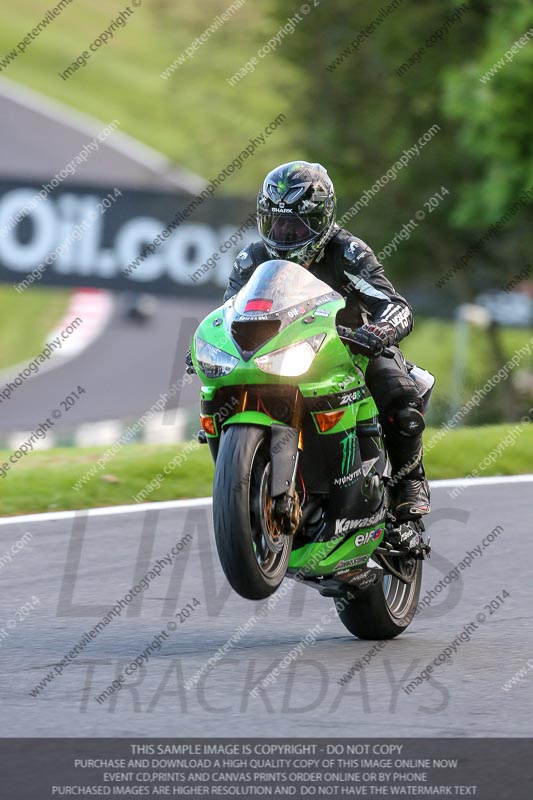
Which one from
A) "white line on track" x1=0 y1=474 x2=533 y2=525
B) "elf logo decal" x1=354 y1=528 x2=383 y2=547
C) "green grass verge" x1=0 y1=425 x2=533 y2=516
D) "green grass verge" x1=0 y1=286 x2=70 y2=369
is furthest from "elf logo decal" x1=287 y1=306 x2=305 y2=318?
"green grass verge" x1=0 y1=286 x2=70 y2=369

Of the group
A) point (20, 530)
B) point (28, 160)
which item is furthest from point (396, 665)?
point (28, 160)

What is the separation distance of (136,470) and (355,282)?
15.6 ft

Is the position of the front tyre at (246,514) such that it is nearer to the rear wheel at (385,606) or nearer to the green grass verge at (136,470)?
the rear wheel at (385,606)

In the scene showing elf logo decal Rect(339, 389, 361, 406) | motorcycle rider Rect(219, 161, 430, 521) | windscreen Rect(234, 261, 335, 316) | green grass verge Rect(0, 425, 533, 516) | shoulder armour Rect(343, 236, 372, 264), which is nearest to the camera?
windscreen Rect(234, 261, 335, 316)

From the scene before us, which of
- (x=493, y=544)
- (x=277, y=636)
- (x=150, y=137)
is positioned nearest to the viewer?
(x=277, y=636)

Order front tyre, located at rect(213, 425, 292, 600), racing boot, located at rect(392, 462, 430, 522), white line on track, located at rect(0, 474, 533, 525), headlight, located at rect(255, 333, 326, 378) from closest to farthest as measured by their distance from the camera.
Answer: front tyre, located at rect(213, 425, 292, 600) → headlight, located at rect(255, 333, 326, 378) → racing boot, located at rect(392, 462, 430, 522) → white line on track, located at rect(0, 474, 533, 525)

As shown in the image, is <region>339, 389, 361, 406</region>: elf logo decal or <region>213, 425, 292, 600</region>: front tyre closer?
<region>213, 425, 292, 600</region>: front tyre

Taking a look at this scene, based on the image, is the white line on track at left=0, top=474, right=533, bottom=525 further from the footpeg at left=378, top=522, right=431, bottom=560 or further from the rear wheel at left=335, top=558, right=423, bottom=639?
the footpeg at left=378, top=522, right=431, bottom=560

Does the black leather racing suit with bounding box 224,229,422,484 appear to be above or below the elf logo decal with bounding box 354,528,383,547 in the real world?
above

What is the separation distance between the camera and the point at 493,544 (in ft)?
28.0

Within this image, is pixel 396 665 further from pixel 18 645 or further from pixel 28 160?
pixel 28 160

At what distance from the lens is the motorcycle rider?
239 inches

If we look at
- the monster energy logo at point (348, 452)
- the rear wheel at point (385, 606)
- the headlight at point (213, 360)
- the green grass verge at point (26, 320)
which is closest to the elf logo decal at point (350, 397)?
the monster energy logo at point (348, 452)
